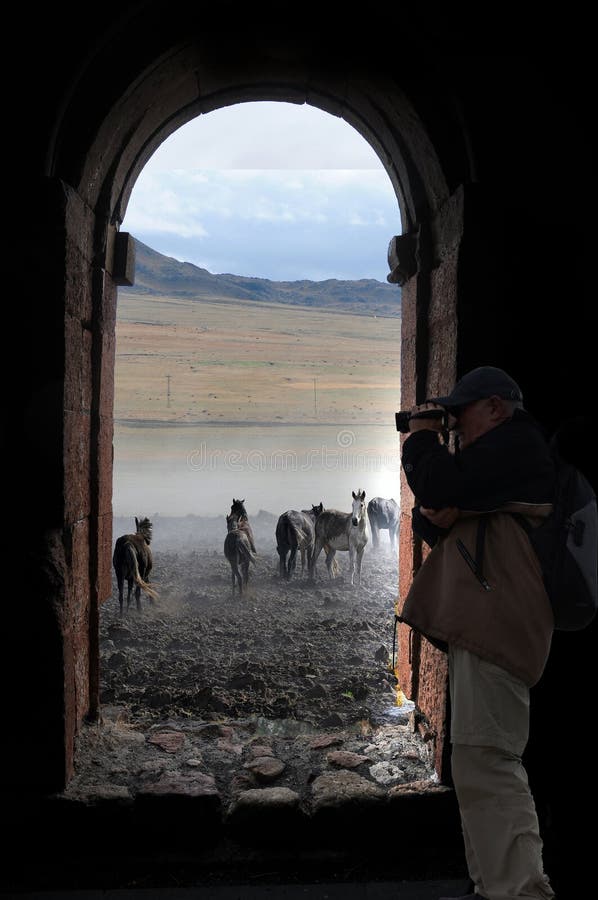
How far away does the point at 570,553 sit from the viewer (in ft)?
8.46

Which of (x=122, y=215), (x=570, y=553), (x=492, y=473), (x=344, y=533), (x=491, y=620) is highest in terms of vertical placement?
(x=122, y=215)

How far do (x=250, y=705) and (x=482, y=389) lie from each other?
9.97ft

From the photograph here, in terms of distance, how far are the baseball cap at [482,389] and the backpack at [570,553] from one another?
1.39 feet

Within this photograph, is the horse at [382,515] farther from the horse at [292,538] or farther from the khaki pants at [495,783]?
the khaki pants at [495,783]

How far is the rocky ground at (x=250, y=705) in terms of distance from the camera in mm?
3729

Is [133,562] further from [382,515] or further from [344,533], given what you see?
[382,515]

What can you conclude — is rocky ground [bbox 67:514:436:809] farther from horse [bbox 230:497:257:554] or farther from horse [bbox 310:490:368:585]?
horse [bbox 310:490:368:585]

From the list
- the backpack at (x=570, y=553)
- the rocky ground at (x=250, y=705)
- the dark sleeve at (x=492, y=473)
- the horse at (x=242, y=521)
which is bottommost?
the rocky ground at (x=250, y=705)

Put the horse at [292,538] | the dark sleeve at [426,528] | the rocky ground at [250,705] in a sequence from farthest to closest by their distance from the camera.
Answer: the horse at [292,538], the rocky ground at [250,705], the dark sleeve at [426,528]

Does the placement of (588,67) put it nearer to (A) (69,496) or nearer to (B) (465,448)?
(B) (465,448)

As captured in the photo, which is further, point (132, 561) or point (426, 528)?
point (132, 561)

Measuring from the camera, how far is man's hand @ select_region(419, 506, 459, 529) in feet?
8.70

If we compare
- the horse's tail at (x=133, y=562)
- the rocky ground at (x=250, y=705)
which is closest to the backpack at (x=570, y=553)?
the rocky ground at (x=250, y=705)

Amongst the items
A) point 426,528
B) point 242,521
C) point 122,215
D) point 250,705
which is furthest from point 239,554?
point 426,528
